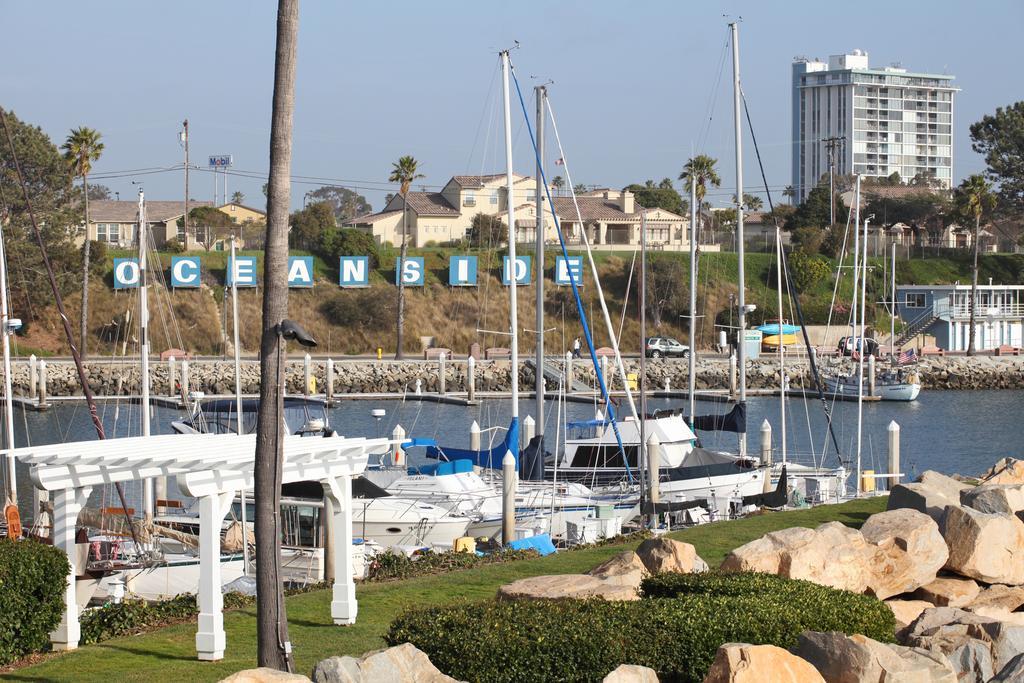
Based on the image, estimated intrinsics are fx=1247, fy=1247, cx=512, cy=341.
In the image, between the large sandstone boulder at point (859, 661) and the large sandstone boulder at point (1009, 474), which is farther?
the large sandstone boulder at point (1009, 474)

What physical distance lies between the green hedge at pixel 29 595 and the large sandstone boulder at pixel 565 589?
5.10 m

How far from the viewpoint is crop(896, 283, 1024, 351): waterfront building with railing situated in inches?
3688

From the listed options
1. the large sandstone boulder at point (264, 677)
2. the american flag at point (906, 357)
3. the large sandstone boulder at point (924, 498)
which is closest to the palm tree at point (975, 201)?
the american flag at point (906, 357)

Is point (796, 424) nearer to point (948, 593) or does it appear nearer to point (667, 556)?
point (948, 593)

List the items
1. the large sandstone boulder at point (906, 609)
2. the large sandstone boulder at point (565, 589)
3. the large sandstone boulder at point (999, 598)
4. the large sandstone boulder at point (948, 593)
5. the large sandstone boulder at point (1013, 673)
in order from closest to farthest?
the large sandstone boulder at point (1013, 673)
the large sandstone boulder at point (565, 589)
the large sandstone boulder at point (906, 609)
the large sandstone boulder at point (948, 593)
the large sandstone boulder at point (999, 598)

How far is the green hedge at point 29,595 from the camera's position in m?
13.6

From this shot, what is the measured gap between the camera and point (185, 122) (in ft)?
298

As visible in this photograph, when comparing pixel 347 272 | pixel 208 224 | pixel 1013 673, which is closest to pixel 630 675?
pixel 1013 673

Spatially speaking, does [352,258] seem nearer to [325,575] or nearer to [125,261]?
[125,261]

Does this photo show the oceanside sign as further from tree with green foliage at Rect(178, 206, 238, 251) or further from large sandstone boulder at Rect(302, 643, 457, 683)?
large sandstone boulder at Rect(302, 643, 457, 683)

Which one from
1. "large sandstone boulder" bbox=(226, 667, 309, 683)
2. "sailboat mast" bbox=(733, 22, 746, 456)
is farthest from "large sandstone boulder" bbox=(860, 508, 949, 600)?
"sailboat mast" bbox=(733, 22, 746, 456)

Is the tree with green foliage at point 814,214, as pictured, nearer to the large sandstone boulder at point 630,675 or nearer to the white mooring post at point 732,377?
the white mooring post at point 732,377

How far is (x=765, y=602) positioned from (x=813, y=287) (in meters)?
88.5

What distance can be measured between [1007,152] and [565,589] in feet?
331
